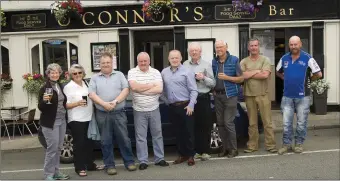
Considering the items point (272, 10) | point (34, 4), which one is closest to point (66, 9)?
point (34, 4)

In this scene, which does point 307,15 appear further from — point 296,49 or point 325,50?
point 296,49

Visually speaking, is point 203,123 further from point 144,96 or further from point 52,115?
point 52,115

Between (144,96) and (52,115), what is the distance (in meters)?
1.35

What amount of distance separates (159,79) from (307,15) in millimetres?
6722

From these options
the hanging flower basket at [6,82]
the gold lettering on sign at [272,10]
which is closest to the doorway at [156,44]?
the gold lettering on sign at [272,10]

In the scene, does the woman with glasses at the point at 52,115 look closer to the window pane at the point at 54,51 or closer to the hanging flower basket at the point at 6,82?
the window pane at the point at 54,51

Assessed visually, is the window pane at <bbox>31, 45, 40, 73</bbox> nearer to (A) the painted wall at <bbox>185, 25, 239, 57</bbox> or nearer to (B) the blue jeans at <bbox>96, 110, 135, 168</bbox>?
(A) the painted wall at <bbox>185, 25, 239, 57</bbox>

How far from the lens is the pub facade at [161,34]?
11.7m

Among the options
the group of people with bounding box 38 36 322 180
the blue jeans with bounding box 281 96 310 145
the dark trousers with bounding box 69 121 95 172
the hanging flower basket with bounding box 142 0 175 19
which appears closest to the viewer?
the group of people with bounding box 38 36 322 180

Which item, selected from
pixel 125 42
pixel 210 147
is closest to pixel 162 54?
pixel 125 42

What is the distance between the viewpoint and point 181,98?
21.5 feet

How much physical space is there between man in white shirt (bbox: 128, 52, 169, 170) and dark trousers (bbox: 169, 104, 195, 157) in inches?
9.6

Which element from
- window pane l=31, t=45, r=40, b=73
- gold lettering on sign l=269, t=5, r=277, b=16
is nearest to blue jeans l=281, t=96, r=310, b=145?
gold lettering on sign l=269, t=5, r=277, b=16

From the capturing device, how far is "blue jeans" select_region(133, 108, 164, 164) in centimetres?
652
